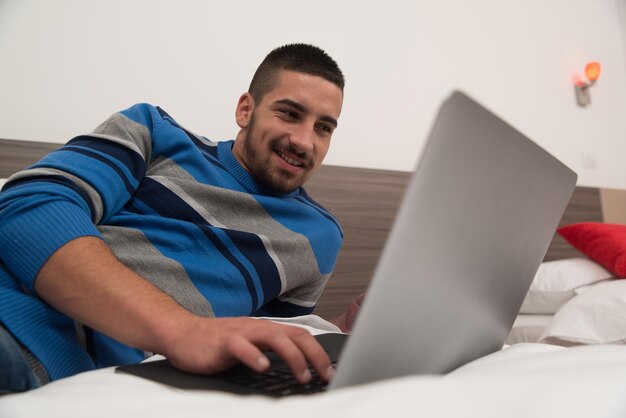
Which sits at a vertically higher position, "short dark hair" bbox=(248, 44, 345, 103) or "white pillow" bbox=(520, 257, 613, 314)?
"short dark hair" bbox=(248, 44, 345, 103)

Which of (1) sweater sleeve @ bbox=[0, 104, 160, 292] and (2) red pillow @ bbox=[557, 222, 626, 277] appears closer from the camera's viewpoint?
(1) sweater sleeve @ bbox=[0, 104, 160, 292]

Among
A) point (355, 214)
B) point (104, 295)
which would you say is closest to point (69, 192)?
point (104, 295)

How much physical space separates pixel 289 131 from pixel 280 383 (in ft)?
2.67

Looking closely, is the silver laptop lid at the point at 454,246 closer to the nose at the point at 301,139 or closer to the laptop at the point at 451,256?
the laptop at the point at 451,256

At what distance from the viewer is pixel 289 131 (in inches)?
46.6

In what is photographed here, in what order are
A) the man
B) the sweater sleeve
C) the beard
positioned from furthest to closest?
the beard → the sweater sleeve → the man

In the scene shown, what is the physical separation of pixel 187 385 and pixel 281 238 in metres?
0.62

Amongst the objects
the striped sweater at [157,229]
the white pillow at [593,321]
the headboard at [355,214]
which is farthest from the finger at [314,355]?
the headboard at [355,214]

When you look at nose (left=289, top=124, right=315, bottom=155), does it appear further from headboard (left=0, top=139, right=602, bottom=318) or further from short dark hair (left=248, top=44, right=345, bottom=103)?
headboard (left=0, top=139, right=602, bottom=318)

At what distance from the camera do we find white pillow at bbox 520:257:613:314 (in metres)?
1.54

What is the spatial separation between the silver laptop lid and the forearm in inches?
10.5

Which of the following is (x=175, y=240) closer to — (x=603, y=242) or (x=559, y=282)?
(x=559, y=282)

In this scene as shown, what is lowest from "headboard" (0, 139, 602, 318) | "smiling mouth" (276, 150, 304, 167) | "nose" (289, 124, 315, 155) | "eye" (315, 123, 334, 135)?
"headboard" (0, 139, 602, 318)

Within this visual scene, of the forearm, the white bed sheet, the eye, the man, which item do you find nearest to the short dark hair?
the man
